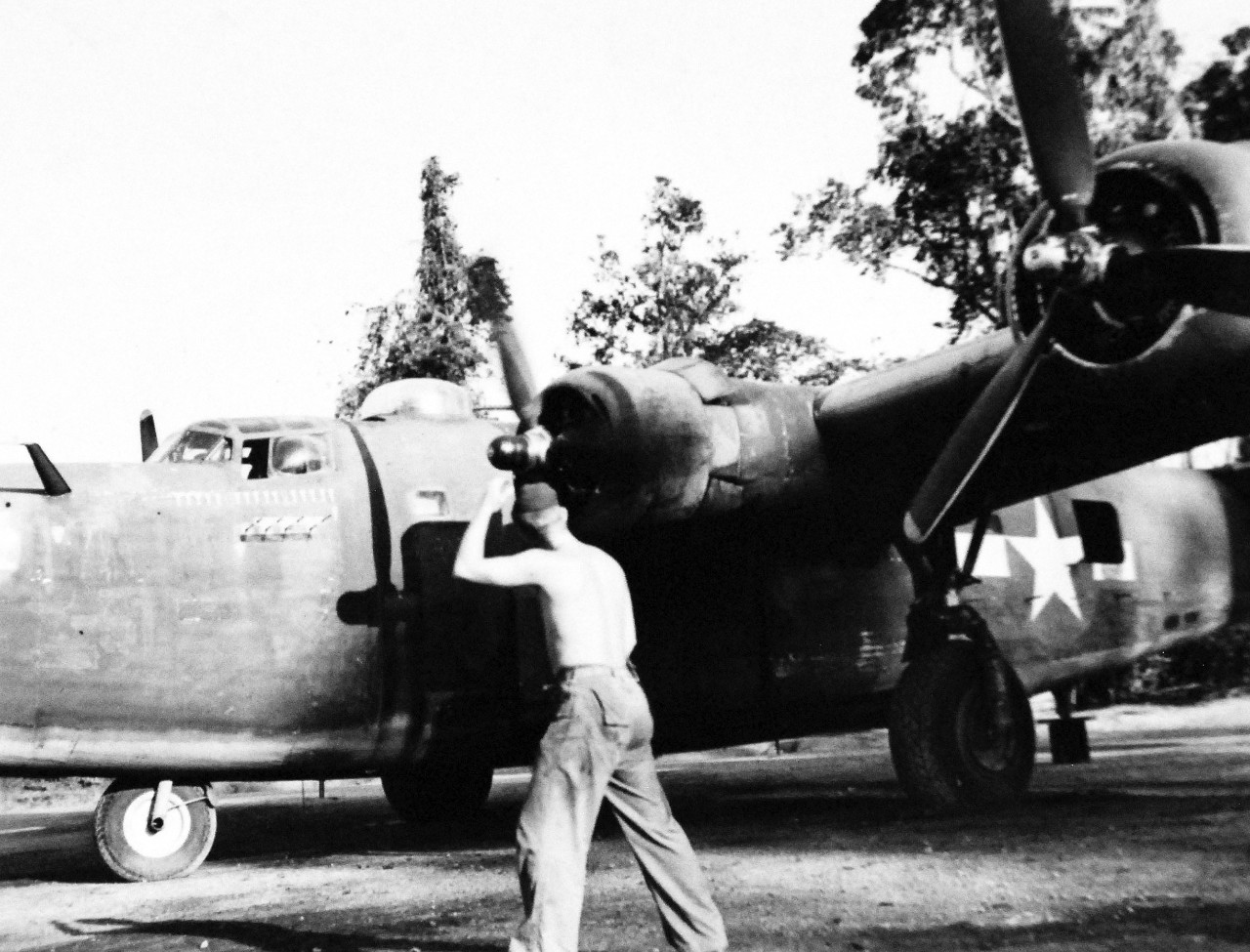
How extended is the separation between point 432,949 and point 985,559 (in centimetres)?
819

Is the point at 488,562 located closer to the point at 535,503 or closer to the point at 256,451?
the point at 535,503

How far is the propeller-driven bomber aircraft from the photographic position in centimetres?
816

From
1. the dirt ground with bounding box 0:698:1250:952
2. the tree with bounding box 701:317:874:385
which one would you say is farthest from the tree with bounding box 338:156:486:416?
the dirt ground with bounding box 0:698:1250:952

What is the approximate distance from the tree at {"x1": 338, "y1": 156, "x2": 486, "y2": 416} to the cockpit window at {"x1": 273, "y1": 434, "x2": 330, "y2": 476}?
2486 cm

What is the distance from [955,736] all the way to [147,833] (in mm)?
6014

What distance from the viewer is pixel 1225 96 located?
29250 millimetres

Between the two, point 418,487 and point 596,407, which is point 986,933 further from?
point 418,487

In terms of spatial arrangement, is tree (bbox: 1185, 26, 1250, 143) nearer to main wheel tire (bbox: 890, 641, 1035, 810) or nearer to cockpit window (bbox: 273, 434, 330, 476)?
main wheel tire (bbox: 890, 641, 1035, 810)

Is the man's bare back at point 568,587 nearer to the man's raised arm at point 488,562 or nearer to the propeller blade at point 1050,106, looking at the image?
the man's raised arm at point 488,562

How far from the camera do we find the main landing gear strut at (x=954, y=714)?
34.9ft

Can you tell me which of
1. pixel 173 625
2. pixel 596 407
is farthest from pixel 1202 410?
pixel 173 625

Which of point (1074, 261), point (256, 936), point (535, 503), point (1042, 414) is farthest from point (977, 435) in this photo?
point (256, 936)

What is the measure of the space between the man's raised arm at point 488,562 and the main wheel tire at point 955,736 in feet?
19.2

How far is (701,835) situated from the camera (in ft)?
31.6
